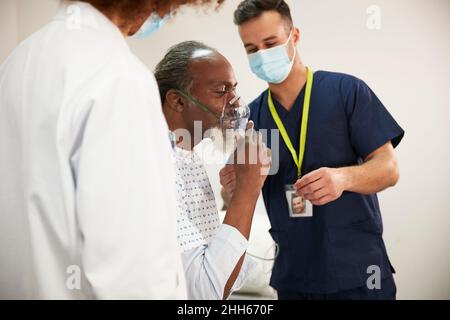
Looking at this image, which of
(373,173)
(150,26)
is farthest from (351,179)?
(150,26)

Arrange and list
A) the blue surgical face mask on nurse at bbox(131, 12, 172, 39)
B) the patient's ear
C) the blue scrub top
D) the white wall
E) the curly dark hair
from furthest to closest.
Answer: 1. the white wall
2. the blue scrub top
3. the patient's ear
4. the blue surgical face mask on nurse at bbox(131, 12, 172, 39)
5. the curly dark hair

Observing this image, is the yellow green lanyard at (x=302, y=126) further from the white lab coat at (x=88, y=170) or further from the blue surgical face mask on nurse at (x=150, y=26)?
the white lab coat at (x=88, y=170)

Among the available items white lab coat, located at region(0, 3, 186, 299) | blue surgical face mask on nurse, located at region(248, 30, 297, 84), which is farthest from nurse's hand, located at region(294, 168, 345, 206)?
white lab coat, located at region(0, 3, 186, 299)

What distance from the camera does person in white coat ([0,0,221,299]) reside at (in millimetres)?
732

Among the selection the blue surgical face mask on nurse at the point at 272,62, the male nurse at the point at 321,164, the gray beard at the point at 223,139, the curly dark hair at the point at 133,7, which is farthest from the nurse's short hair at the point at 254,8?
the curly dark hair at the point at 133,7

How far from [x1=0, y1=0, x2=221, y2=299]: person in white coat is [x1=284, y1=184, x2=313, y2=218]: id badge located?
0.79m

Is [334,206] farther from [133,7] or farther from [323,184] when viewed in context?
[133,7]

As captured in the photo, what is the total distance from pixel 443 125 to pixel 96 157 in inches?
82.1

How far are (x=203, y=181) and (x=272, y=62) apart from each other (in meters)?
0.55

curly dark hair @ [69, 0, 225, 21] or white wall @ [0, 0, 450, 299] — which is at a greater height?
curly dark hair @ [69, 0, 225, 21]

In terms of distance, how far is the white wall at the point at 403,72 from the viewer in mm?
2236

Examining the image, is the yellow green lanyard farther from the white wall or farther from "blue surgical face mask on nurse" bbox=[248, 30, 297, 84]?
the white wall
